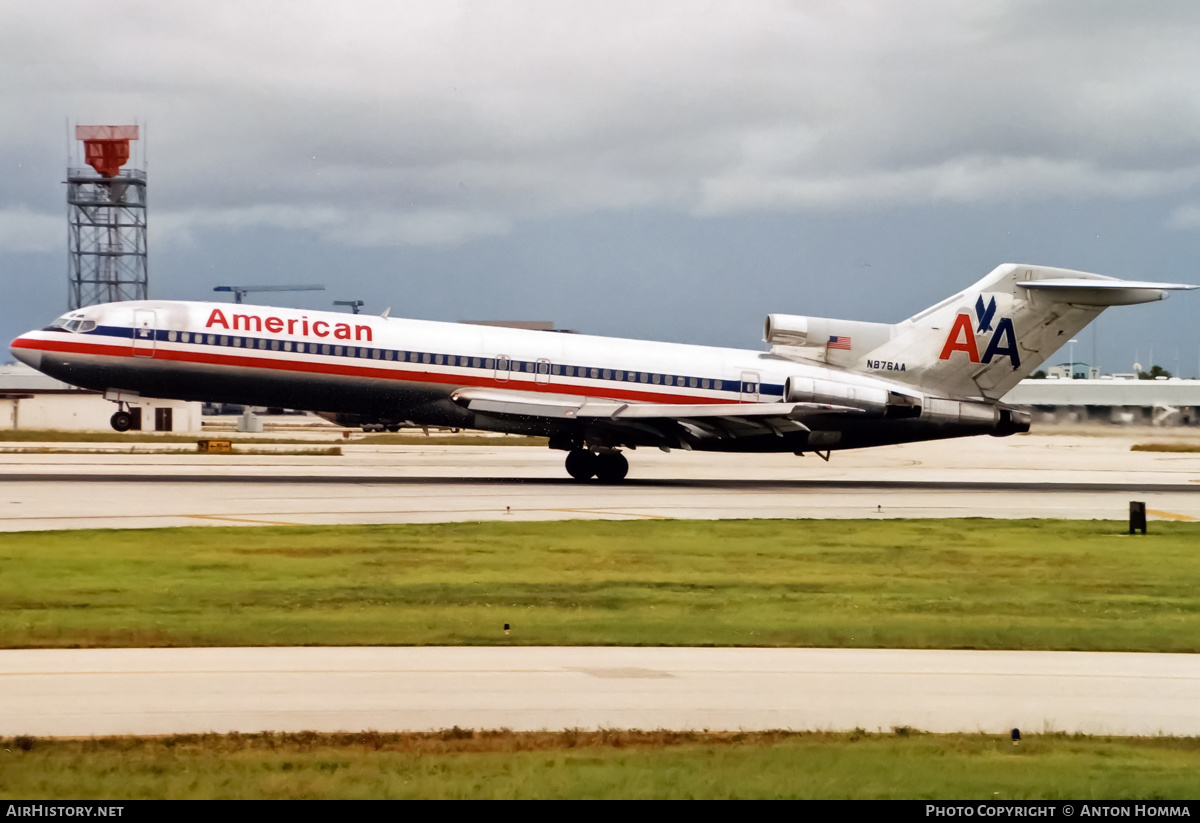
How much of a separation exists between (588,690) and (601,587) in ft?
20.1

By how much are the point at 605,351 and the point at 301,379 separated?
880 cm

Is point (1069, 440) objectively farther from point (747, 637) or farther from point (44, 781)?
point (44, 781)

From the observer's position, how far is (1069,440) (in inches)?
3543

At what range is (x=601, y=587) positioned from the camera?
57.4ft

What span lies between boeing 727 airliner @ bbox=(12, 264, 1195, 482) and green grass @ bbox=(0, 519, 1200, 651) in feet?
41.5

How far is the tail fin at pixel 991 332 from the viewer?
130ft

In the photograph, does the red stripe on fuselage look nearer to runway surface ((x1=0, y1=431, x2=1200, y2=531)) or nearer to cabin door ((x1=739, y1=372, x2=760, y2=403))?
runway surface ((x1=0, y1=431, x2=1200, y2=531))

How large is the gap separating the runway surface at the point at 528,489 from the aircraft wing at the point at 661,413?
1.71 meters

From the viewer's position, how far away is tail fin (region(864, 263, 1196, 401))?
39531 mm

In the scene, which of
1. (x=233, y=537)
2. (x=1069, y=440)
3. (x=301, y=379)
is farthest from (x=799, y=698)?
(x=1069, y=440)

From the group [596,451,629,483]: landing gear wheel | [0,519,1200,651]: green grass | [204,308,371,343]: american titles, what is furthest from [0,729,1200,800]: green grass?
[596,451,629,483]: landing gear wheel

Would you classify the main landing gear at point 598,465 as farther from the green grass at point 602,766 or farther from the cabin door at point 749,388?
the green grass at point 602,766

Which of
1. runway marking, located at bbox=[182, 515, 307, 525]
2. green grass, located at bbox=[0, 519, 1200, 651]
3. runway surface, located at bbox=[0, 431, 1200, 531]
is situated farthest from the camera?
runway surface, located at bbox=[0, 431, 1200, 531]
